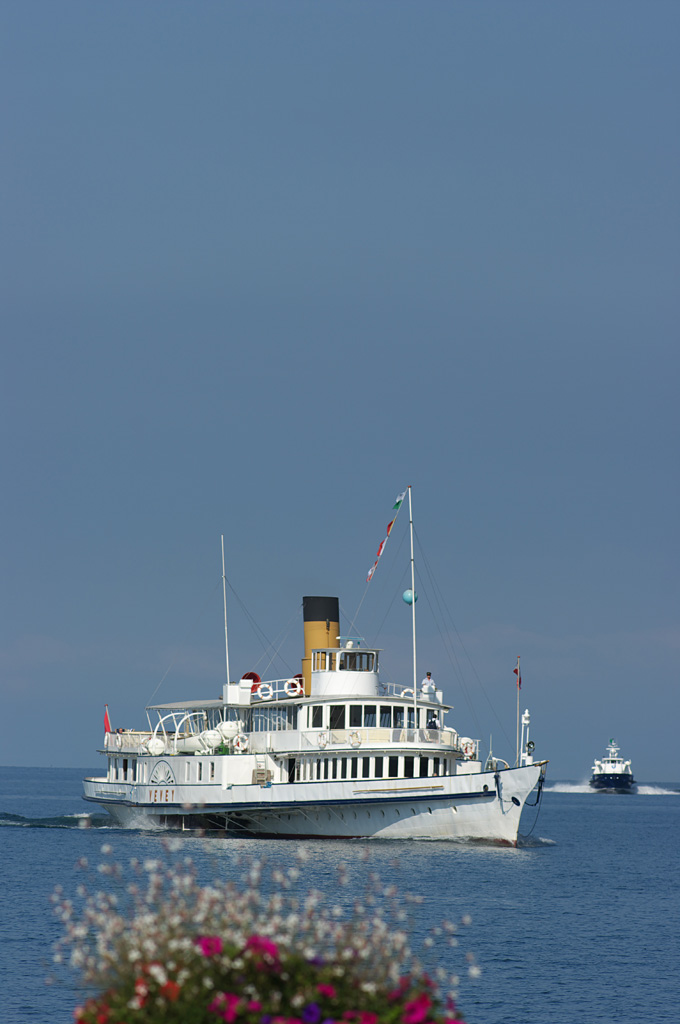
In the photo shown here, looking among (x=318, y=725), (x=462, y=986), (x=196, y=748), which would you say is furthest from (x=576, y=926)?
(x=196, y=748)

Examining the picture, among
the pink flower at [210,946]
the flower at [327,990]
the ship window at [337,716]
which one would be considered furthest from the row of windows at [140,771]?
the flower at [327,990]

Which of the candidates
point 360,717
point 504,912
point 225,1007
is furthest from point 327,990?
point 360,717

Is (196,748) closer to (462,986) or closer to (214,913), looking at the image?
(462,986)

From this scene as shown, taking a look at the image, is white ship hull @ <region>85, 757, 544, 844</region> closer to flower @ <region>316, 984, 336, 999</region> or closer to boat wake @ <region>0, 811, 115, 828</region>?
boat wake @ <region>0, 811, 115, 828</region>

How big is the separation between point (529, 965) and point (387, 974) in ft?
74.7

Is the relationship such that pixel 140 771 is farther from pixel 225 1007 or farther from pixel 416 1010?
pixel 416 1010

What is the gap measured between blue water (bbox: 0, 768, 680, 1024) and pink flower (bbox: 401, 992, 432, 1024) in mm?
1746

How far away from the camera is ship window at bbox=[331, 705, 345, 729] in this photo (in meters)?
55.7

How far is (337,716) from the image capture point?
183 ft

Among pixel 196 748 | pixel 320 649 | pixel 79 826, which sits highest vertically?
pixel 320 649

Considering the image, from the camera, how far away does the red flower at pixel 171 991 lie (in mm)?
9250

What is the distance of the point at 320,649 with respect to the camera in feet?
192

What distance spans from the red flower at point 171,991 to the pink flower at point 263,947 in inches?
23.7

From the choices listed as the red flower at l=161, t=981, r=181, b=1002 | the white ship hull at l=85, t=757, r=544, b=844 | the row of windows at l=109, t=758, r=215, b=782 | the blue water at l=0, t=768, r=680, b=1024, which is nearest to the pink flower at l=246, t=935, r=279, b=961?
the red flower at l=161, t=981, r=181, b=1002
